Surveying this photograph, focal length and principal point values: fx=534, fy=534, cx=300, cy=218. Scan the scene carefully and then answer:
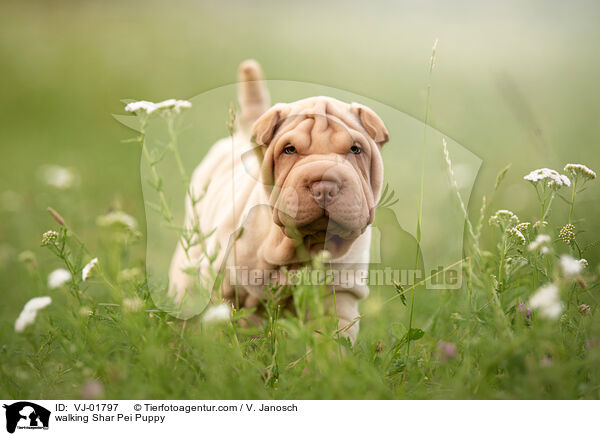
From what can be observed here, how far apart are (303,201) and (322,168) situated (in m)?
0.12

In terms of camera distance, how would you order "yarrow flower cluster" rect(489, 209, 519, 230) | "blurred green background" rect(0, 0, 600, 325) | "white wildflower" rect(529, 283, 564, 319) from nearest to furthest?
"white wildflower" rect(529, 283, 564, 319) → "yarrow flower cluster" rect(489, 209, 519, 230) → "blurred green background" rect(0, 0, 600, 325)

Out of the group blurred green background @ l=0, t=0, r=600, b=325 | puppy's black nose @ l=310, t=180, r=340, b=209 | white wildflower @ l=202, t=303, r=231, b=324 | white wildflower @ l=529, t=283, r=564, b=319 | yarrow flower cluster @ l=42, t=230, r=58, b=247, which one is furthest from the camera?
blurred green background @ l=0, t=0, r=600, b=325

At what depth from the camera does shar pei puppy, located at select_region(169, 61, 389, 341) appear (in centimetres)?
168

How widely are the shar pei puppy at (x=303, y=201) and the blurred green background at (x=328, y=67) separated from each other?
40 cm

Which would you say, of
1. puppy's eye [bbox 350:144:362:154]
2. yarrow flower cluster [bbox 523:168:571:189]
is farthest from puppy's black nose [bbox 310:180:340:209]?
yarrow flower cluster [bbox 523:168:571:189]

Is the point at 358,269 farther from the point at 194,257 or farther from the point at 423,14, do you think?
the point at 423,14

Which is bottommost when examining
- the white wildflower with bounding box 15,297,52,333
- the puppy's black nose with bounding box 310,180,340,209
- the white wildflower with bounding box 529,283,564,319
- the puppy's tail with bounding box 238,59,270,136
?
the white wildflower with bounding box 15,297,52,333

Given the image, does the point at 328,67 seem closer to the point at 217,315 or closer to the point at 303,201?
the point at 303,201

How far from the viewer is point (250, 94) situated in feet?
8.46
